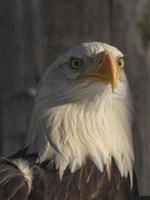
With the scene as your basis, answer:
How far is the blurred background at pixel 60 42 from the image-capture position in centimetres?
9275

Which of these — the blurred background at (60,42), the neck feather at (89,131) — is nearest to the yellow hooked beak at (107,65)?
the neck feather at (89,131)

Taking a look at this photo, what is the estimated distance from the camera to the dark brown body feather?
92250 millimetres

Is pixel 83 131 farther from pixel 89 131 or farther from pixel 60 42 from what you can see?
pixel 60 42

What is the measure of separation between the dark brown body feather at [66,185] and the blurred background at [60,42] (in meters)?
0.42

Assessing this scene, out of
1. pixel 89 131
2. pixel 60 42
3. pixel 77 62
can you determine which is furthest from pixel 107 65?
pixel 60 42

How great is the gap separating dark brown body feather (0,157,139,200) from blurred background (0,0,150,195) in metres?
0.42

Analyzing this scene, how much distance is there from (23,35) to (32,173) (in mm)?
846

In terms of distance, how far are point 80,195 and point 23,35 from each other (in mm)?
958

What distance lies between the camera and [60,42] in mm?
92812

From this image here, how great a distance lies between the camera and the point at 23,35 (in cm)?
9288

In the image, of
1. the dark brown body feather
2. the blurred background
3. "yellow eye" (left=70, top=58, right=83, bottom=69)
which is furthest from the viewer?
the blurred background

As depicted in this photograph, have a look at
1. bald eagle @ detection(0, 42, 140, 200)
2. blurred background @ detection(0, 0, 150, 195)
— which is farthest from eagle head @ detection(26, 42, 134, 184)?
blurred background @ detection(0, 0, 150, 195)

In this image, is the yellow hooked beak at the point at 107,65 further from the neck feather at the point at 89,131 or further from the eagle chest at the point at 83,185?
the eagle chest at the point at 83,185

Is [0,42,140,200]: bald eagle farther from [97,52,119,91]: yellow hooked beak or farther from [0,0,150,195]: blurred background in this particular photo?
[0,0,150,195]: blurred background
